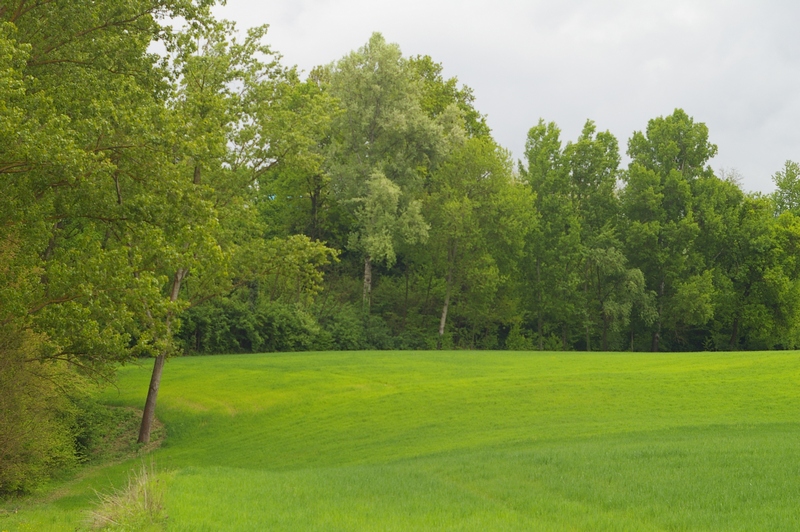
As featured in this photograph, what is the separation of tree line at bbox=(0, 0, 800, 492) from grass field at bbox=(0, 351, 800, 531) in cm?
348

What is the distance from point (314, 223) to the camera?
54750 mm

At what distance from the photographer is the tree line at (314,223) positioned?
16.3m

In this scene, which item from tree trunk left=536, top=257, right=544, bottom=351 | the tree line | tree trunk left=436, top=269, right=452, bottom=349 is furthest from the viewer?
tree trunk left=536, top=257, right=544, bottom=351

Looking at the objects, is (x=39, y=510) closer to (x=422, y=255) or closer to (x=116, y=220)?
(x=116, y=220)

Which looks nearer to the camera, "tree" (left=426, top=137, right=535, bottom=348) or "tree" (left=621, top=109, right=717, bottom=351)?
"tree" (left=426, top=137, right=535, bottom=348)

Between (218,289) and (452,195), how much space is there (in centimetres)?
2982

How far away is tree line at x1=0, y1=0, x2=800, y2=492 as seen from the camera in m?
16.3

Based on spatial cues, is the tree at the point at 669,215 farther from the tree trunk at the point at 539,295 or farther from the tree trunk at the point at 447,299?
the tree trunk at the point at 447,299

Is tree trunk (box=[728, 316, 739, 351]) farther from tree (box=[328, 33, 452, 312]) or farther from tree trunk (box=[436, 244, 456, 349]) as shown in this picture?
tree (box=[328, 33, 452, 312])

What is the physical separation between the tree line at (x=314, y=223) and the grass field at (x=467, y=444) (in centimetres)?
348

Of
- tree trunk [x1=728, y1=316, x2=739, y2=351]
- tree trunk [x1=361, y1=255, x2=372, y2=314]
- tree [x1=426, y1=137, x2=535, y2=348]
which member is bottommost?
tree trunk [x1=728, y1=316, x2=739, y2=351]

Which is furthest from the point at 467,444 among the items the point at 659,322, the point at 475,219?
the point at 659,322

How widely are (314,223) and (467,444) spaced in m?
37.2

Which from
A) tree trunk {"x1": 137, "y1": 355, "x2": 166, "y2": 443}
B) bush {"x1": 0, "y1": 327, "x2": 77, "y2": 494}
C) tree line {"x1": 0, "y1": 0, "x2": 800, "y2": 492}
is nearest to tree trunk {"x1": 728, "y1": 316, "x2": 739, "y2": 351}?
tree line {"x1": 0, "y1": 0, "x2": 800, "y2": 492}
